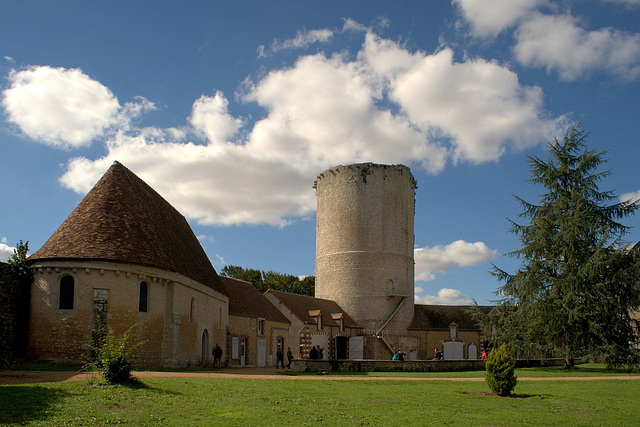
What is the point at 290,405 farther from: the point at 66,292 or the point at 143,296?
the point at 66,292

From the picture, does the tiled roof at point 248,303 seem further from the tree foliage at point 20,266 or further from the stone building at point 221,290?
the tree foliage at point 20,266

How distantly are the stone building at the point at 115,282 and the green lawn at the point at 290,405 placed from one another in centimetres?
701

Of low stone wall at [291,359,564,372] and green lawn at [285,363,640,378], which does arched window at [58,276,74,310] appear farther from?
low stone wall at [291,359,564,372]

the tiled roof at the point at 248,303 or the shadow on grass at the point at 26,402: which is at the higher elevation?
the tiled roof at the point at 248,303

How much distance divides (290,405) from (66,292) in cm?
1327

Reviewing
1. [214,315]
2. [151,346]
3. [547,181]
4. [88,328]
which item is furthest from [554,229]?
[88,328]

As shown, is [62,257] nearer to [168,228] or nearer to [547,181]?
[168,228]

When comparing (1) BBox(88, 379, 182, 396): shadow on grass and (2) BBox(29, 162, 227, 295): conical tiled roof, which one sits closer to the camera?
(1) BBox(88, 379, 182, 396): shadow on grass

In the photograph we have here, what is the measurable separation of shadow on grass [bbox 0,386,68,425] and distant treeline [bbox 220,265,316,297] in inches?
1822

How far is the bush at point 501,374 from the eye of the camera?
16594 millimetres

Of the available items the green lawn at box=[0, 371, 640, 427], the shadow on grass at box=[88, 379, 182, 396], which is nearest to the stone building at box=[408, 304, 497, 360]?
the green lawn at box=[0, 371, 640, 427]

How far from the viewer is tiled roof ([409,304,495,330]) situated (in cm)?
5206

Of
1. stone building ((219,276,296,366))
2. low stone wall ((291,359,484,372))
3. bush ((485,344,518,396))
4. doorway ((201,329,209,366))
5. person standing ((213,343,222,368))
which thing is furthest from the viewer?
stone building ((219,276,296,366))

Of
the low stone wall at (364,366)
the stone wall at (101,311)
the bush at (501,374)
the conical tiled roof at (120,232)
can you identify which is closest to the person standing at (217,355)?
the conical tiled roof at (120,232)
